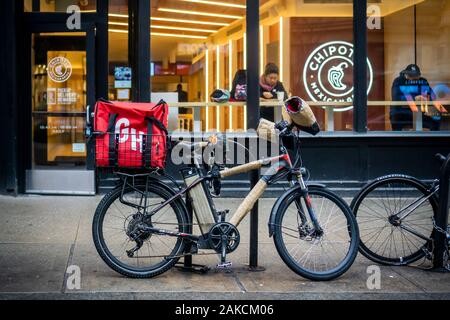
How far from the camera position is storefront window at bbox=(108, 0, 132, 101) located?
10.1m

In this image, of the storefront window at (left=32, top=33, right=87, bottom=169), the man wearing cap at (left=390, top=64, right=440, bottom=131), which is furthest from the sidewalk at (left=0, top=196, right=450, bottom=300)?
the man wearing cap at (left=390, top=64, right=440, bottom=131)

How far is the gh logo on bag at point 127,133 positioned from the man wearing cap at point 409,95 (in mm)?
5879

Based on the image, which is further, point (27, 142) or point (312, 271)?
point (27, 142)

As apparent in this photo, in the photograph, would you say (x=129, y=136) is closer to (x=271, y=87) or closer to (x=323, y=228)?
(x=323, y=228)

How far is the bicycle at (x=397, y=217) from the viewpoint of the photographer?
6008mm

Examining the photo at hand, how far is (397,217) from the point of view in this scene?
6.07 meters

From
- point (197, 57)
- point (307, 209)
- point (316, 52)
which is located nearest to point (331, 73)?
point (316, 52)

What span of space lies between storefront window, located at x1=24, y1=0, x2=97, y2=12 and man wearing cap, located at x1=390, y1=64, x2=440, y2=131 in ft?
15.7

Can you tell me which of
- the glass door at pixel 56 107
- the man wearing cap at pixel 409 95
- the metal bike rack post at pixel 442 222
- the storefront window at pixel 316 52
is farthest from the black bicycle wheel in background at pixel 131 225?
the man wearing cap at pixel 409 95

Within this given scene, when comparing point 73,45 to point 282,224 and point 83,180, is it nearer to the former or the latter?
point 83,180

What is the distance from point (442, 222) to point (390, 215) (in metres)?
0.46

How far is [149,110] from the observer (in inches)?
217
